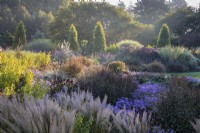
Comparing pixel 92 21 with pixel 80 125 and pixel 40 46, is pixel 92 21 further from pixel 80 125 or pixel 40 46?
pixel 80 125

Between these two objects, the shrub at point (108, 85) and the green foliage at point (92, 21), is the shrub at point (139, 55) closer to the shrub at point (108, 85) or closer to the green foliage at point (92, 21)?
the shrub at point (108, 85)

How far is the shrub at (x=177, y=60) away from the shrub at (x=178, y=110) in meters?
11.3

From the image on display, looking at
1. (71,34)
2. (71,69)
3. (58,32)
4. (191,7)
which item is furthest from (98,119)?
(191,7)

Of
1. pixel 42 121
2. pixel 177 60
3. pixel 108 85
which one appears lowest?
pixel 177 60

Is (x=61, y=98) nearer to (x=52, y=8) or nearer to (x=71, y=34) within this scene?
(x=71, y=34)

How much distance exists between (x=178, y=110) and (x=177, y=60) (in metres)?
13.1

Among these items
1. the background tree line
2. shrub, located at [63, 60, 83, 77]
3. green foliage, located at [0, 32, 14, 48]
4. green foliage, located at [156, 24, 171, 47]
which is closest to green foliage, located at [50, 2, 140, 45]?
the background tree line

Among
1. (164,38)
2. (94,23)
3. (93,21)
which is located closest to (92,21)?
(93,21)

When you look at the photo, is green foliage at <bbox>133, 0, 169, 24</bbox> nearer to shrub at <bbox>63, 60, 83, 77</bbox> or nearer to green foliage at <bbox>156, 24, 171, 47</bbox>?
green foliage at <bbox>156, 24, 171, 47</bbox>

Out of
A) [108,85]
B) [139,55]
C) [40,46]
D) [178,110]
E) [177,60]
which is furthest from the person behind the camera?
[40,46]

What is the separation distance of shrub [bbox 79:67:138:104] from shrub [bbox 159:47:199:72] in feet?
29.9

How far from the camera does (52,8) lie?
48000mm

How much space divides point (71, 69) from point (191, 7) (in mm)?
30355

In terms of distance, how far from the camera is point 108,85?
7.39m
